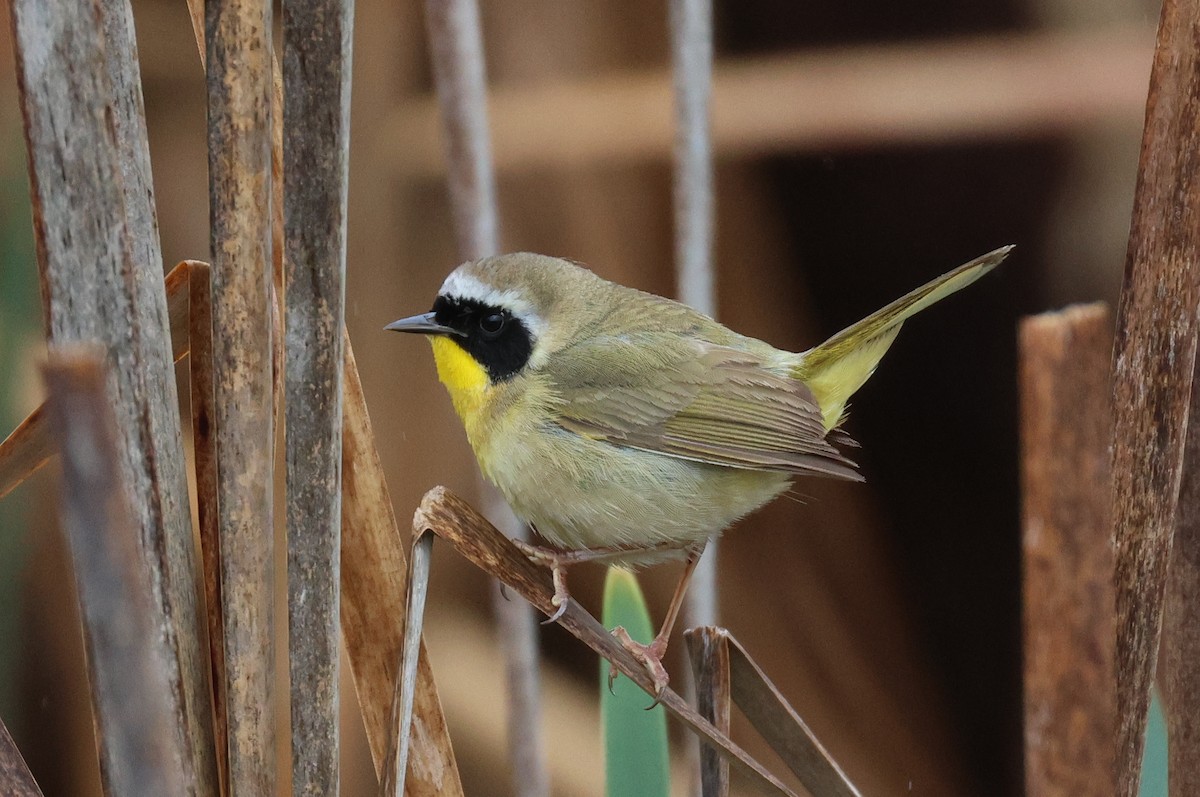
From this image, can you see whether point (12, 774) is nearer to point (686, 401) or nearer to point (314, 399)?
point (314, 399)

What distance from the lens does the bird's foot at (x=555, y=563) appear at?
69.9 inches

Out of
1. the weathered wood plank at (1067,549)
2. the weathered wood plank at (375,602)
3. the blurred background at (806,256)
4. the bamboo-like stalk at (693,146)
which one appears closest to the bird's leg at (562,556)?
the weathered wood plank at (375,602)

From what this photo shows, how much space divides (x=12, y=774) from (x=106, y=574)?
0.54 meters

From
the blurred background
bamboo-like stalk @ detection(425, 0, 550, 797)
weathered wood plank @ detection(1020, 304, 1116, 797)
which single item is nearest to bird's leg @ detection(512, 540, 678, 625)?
bamboo-like stalk @ detection(425, 0, 550, 797)

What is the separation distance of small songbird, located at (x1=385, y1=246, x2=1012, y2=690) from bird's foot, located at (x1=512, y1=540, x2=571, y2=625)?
1cm

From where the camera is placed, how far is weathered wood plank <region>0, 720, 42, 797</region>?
1.32m

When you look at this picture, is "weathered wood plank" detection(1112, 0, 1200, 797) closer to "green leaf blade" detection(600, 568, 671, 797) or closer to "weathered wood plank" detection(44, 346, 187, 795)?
"green leaf blade" detection(600, 568, 671, 797)

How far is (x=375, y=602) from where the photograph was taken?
1.72 m

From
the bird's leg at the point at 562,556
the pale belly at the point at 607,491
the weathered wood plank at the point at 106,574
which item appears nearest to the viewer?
the weathered wood plank at the point at 106,574

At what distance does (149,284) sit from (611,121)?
7.04ft

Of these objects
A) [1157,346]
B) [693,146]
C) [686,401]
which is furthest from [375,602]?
[693,146]

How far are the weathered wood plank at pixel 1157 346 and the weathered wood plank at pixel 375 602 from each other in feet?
3.09

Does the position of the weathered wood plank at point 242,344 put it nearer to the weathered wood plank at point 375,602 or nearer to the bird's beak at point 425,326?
the weathered wood plank at point 375,602

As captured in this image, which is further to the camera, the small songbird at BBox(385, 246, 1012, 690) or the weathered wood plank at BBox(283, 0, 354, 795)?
the small songbird at BBox(385, 246, 1012, 690)
